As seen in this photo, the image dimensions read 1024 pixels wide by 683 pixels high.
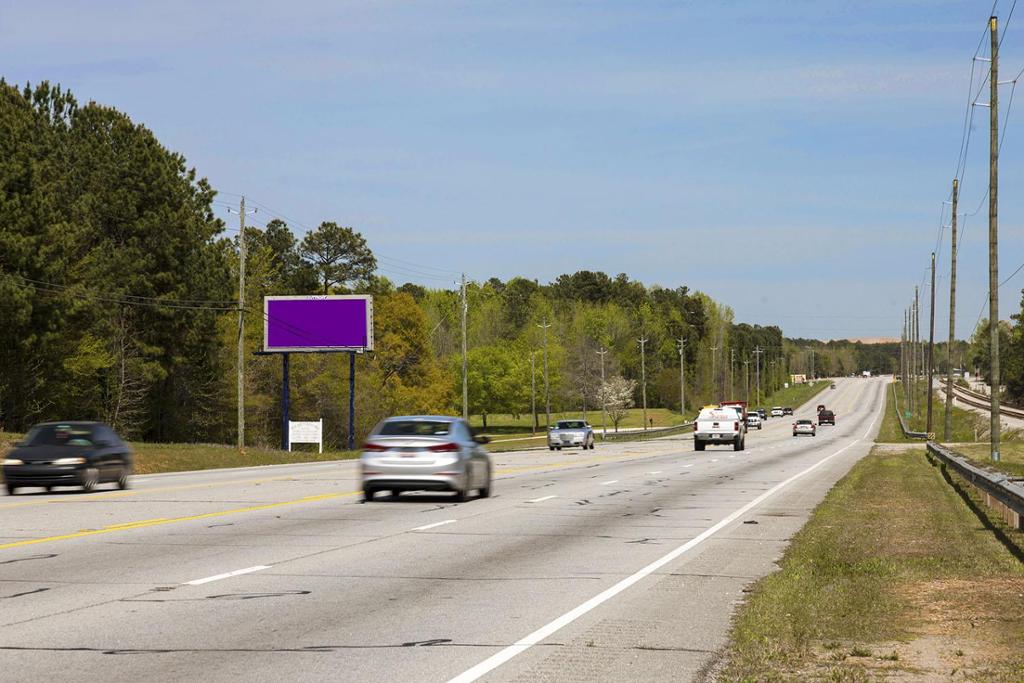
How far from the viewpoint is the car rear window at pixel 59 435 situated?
26.5 m

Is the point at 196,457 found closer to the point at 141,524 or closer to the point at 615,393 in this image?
the point at 141,524

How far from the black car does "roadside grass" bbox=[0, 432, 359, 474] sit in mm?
13771

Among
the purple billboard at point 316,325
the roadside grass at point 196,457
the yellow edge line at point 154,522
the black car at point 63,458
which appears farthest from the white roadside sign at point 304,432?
the black car at point 63,458

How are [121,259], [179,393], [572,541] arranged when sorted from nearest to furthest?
[572,541], [121,259], [179,393]

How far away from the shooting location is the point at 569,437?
72250 mm

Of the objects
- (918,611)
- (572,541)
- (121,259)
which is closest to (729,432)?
(121,259)

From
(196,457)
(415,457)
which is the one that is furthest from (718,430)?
(415,457)

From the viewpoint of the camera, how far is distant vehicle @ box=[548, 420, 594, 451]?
72.2 meters

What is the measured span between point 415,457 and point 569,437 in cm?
4832

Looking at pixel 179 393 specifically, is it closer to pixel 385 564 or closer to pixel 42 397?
pixel 42 397

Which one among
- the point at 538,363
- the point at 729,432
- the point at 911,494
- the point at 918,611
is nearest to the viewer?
the point at 918,611

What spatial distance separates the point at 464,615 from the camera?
1117cm

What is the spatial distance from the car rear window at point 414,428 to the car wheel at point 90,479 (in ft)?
20.7

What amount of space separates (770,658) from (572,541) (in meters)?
8.91
